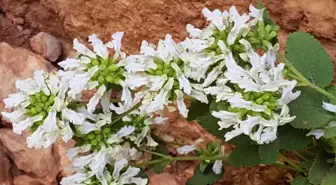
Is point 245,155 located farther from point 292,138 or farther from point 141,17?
point 141,17

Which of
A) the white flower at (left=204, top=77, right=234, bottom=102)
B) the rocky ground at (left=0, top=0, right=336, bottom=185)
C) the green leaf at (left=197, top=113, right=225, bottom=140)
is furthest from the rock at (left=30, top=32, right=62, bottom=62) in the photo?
the white flower at (left=204, top=77, right=234, bottom=102)

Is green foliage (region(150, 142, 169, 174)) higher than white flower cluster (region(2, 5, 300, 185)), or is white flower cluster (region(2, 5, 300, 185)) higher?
white flower cluster (region(2, 5, 300, 185))

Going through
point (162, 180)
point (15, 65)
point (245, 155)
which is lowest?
point (162, 180)

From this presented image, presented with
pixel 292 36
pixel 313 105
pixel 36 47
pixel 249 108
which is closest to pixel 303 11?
pixel 292 36

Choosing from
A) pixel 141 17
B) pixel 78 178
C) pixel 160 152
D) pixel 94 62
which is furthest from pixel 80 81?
pixel 141 17

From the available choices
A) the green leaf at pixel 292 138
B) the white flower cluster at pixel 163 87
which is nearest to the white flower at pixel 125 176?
the white flower cluster at pixel 163 87

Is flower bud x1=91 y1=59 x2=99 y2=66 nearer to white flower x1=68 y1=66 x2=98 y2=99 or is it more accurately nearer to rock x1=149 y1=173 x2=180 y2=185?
white flower x1=68 y1=66 x2=98 y2=99
